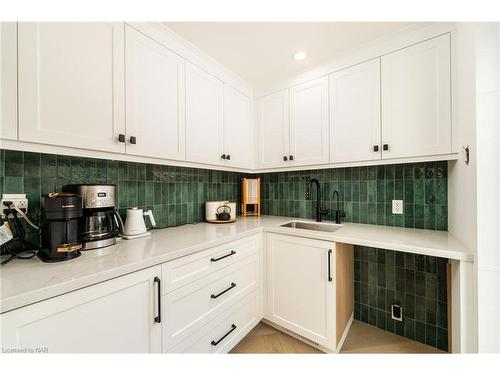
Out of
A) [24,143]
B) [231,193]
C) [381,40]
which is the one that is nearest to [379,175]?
[381,40]

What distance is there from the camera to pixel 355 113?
1.58m

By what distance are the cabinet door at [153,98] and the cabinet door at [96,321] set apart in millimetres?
743

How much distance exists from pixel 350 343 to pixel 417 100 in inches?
72.9

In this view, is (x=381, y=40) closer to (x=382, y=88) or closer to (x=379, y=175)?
(x=382, y=88)

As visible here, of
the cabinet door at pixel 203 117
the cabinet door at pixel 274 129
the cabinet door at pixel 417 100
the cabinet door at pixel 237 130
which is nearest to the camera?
the cabinet door at pixel 417 100

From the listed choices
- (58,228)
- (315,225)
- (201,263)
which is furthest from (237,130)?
(58,228)

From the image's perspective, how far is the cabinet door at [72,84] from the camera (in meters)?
0.84

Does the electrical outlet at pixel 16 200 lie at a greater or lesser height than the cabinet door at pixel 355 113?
lesser

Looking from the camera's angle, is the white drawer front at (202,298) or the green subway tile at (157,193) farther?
the green subway tile at (157,193)

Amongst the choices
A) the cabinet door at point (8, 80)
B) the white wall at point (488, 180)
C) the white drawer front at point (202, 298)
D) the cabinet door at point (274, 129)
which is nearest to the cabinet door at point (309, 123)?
the cabinet door at point (274, 129)

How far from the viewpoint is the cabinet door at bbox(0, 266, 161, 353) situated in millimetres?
626

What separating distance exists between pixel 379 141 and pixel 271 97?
43.4 inches

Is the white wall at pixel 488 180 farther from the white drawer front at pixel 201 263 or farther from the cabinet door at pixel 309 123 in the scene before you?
the white drawer front at pixel 201 263

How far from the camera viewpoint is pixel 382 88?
146cm
